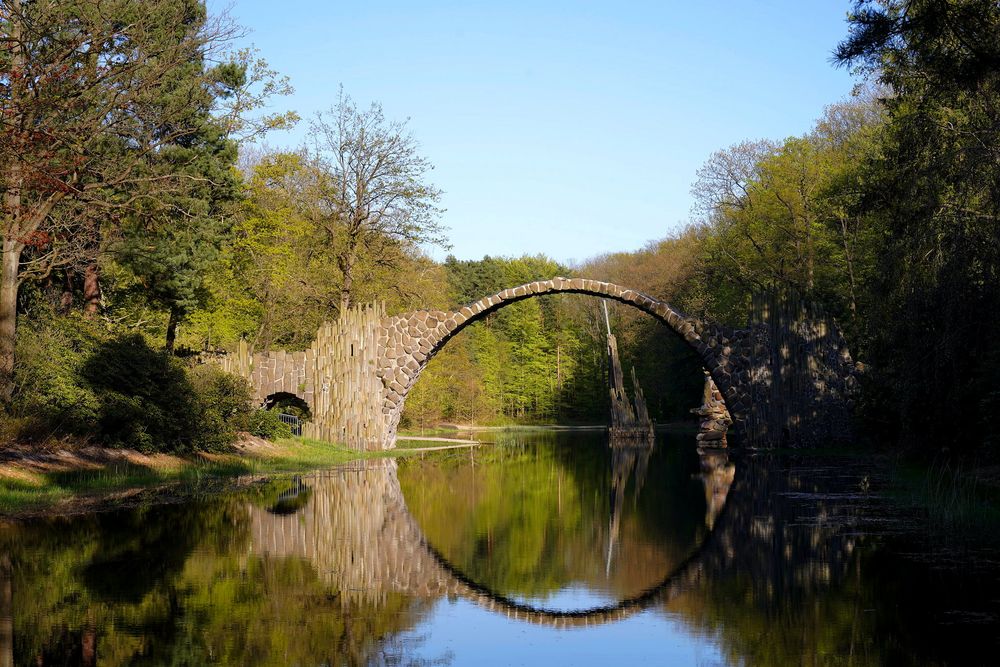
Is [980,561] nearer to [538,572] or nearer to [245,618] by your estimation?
[538,572]

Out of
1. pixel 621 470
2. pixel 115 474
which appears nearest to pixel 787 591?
pixel 115 474

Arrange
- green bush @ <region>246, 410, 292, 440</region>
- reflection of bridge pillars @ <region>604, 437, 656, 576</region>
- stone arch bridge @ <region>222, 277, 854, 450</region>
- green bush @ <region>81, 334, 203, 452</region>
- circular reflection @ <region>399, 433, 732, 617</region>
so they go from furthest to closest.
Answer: stone arch bridge @ <region>222, 277, 854, 450</region> → green bush @ <region>246, 410, 292, 440</region> → green bush @ <region>81, 334, 203, 452</region> → reflection of bridge pillars @ <region>604, 437, 656, 576</region> → circular reflection @ <region>399, 433, 732, 617</region>

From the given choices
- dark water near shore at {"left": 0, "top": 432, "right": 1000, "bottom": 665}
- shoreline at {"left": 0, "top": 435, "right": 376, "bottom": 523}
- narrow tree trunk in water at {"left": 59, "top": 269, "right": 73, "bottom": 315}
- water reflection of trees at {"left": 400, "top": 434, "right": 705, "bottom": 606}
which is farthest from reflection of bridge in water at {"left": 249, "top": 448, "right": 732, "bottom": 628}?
narrow tree trunk in water at {"left": 59, "top": 269, "right": 73, "bottom": 315}

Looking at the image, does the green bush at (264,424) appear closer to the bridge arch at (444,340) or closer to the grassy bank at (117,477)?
the grassy bank at (117,477)

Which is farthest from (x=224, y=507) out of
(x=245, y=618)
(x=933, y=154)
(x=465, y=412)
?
(x=465, y=412)

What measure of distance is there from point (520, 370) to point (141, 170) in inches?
2244

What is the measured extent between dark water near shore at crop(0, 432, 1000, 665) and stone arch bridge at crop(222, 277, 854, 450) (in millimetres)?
13243

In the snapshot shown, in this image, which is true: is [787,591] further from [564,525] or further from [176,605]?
[564,525]

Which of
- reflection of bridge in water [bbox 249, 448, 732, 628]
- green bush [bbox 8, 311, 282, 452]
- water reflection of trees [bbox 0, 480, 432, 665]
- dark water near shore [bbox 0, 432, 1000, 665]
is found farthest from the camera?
green bush [bbox 8, 311, 282, 452]

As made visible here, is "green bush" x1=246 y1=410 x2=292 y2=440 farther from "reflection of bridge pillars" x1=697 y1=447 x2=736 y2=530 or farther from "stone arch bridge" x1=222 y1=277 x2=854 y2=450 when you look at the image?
"reflection of bridge pillars" x1=697 y1=447 x2=736 y2=530

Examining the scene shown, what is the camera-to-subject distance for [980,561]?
9875mm

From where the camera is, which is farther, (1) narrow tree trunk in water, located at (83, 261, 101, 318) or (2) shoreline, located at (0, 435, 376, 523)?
(1) narrow tree trunk in water, located at (83, 261, 101, 318)

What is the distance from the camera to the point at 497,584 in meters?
9.65

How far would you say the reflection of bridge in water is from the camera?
8609 millimetres
